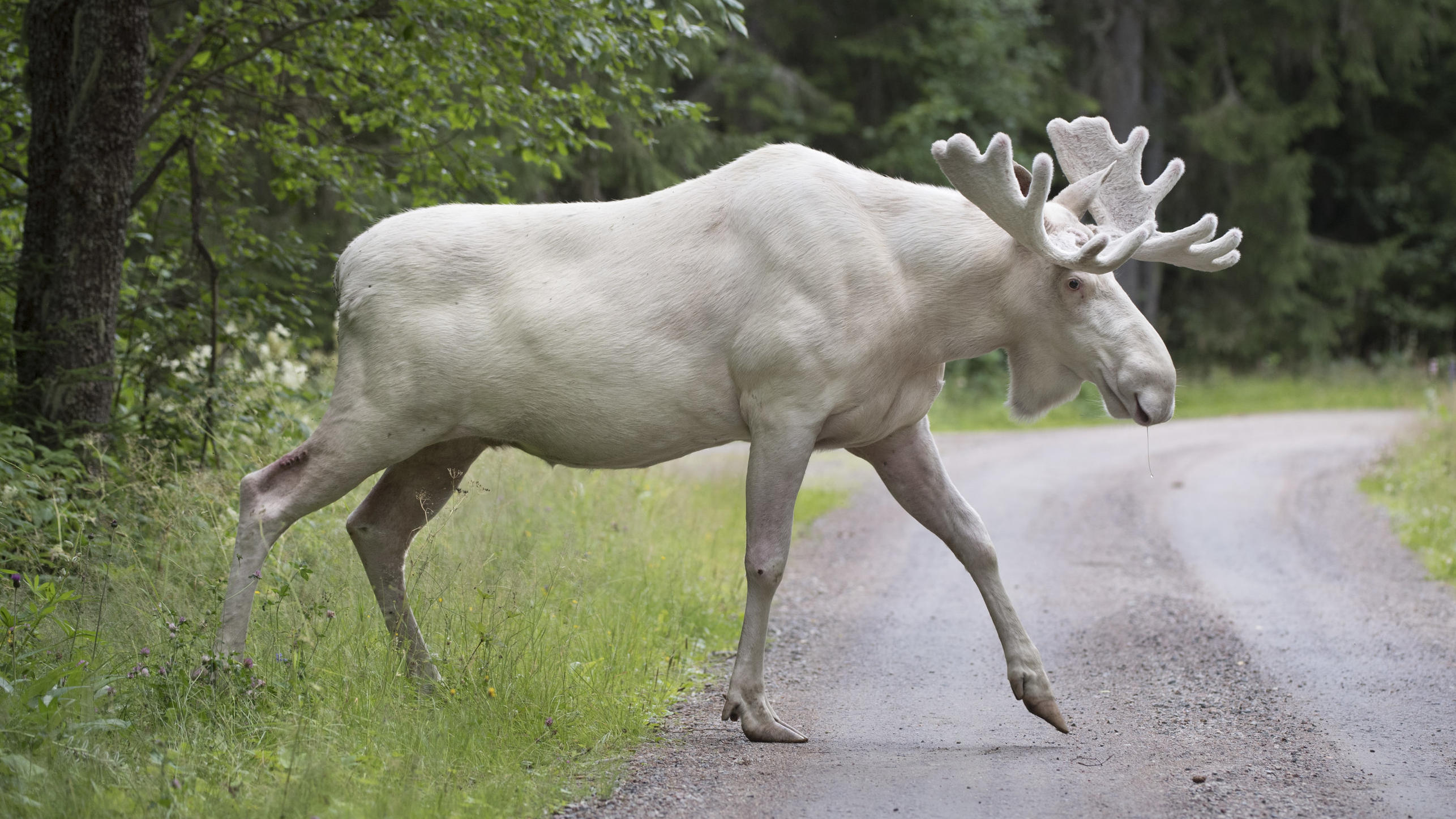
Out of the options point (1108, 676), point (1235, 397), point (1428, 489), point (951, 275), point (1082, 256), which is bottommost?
point (1235, 397)

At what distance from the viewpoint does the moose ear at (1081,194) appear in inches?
184

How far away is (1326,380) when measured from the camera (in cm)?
2336

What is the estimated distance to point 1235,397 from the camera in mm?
22609

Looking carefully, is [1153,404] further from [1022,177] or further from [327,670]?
[327,670]

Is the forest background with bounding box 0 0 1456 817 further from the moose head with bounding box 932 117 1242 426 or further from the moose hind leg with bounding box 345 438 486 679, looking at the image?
the moose head with bounding box 932 117 1242 426

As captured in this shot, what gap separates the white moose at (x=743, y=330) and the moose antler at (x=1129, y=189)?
0.05 ft

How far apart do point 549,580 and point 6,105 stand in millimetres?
4185

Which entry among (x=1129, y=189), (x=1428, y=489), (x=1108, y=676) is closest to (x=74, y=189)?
(x=1129, y=189)

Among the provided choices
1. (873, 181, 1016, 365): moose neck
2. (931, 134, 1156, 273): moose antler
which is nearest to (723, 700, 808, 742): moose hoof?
(873, 181, 1016, 365): moose neck

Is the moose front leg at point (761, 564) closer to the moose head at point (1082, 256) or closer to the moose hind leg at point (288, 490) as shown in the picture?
the moose head at point (1082, 256)

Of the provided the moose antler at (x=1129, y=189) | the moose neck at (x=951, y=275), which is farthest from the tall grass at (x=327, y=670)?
the moose antler at (x=1129, y=189)

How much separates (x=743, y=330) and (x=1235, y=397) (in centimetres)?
2028

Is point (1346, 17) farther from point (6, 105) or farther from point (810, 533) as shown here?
point (6, 105)

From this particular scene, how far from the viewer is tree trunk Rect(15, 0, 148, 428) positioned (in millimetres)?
6039
